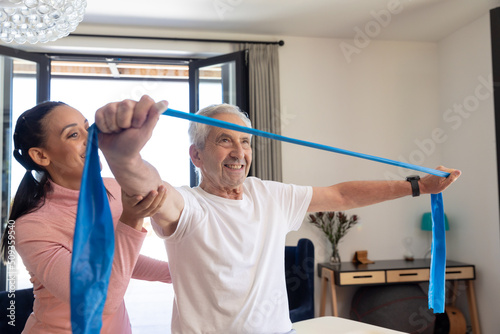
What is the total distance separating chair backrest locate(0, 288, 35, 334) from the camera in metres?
2.03

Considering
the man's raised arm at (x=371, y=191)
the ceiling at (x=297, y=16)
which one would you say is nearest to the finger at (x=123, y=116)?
the man's raised arm at (x=371, y=191)

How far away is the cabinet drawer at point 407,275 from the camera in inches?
163

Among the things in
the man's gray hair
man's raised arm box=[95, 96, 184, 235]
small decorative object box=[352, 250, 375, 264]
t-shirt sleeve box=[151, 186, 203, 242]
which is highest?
the man's gray hair

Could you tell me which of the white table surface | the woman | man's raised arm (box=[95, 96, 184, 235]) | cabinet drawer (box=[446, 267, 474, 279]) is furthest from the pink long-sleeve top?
cabinet drawer (box=[446, 267, 474, 279])

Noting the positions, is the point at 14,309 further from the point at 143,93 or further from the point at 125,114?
the point at 143,93

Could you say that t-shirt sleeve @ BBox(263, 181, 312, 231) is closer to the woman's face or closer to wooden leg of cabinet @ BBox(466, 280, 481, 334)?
the woman's face

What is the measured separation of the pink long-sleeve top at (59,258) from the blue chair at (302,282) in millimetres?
2206

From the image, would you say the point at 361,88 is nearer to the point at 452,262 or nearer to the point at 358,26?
the point at 358,26

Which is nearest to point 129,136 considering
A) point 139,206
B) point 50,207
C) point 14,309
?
point 139,206

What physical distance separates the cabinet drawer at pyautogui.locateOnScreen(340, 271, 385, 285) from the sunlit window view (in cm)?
185

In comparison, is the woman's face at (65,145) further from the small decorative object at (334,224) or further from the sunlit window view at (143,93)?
the small decorative object at (334,224)

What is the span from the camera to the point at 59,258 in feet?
3.43

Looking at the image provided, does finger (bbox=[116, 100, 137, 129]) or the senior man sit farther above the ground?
finger (bbox=[116, 100, 137, 129])

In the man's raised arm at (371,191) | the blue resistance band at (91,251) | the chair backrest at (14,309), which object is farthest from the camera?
the chair backrest at (14,309)
